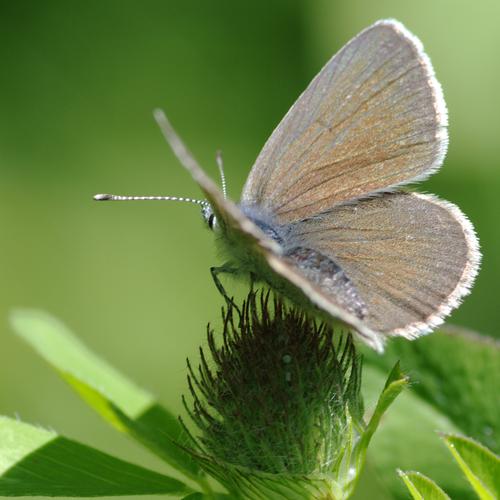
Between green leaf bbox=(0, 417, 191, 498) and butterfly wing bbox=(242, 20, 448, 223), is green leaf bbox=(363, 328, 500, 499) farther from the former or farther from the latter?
green leaf bbox=(0, 417, 191, 498)

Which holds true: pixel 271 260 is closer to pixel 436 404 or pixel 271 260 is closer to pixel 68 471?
pixel 68 471

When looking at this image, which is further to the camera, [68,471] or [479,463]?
[68,471]

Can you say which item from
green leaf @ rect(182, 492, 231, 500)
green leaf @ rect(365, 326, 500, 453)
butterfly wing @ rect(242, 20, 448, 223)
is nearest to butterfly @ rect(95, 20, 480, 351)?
butterfly wing @ rect(242, 20, 448, 223)

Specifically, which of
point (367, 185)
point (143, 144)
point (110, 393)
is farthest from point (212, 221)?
point (143, 144)

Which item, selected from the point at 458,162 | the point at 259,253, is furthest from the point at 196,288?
the point at 259,253

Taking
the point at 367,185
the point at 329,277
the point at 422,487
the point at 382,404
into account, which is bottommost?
the point at 422,487

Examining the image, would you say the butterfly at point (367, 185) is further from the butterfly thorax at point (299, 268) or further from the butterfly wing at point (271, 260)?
the butterfly wing at point (271, 260)

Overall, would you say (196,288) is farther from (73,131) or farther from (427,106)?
(427,106)

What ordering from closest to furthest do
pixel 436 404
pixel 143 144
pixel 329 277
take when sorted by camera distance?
pixel 329 277, pixel 436 404, pixel 143 144
